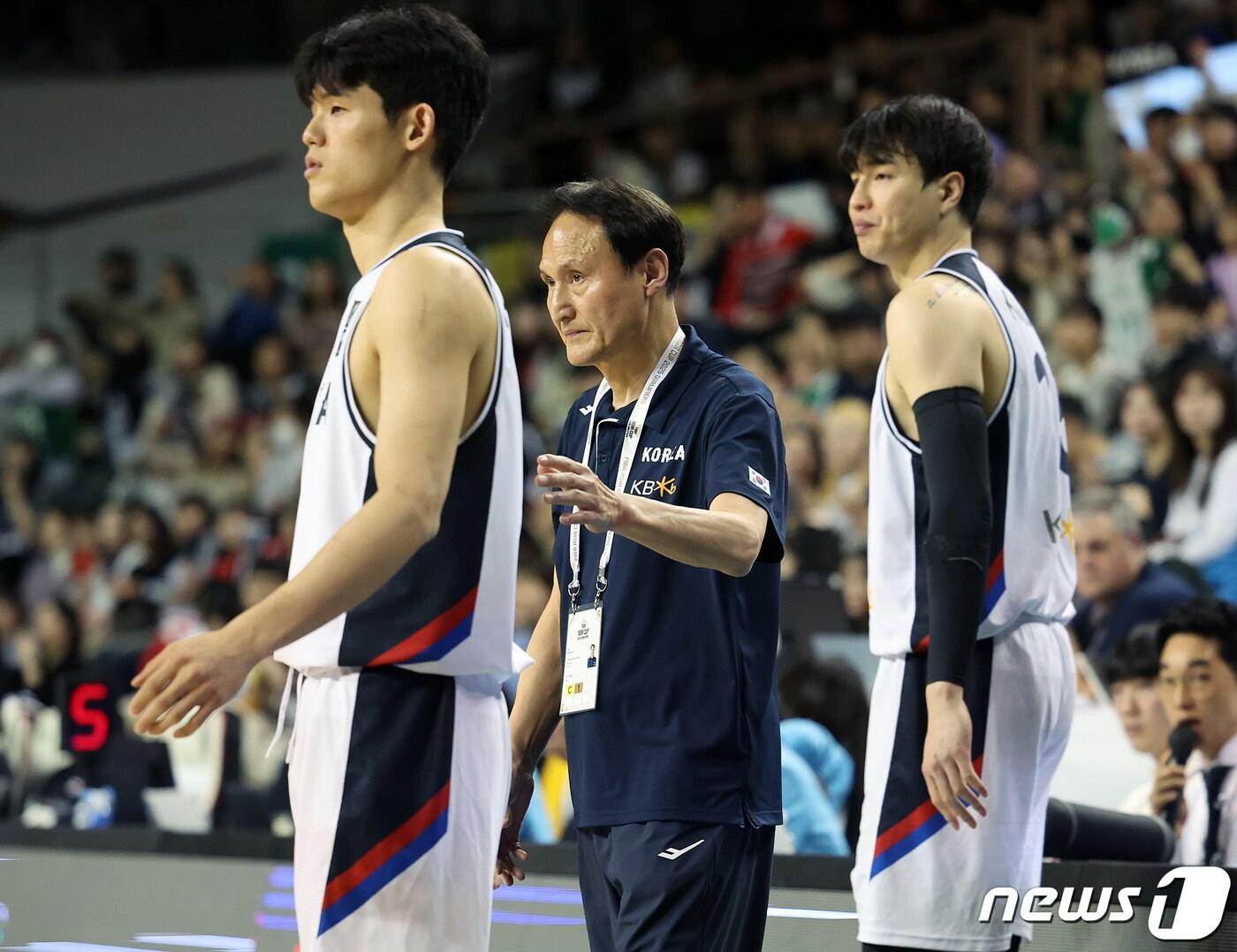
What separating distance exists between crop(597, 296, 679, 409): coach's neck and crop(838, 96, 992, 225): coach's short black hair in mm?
586

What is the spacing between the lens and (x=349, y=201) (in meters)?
2.67

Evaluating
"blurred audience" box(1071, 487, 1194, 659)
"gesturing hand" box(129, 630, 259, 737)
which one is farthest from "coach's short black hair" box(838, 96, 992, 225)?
"blurred audience" box(1071, 487, 1194, 659)

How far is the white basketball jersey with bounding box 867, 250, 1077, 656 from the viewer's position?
10.2 ft

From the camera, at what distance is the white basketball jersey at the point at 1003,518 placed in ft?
10.2

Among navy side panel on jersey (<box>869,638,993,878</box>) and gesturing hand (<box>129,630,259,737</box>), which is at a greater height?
gesturing hand (<box>129,630,259,737</box>)

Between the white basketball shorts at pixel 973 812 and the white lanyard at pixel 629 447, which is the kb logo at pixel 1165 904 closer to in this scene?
the white basketball shorts at pixel 973 812

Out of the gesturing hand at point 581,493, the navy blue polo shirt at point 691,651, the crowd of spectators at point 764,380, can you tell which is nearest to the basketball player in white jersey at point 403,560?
the gesturing hand at point 581,493

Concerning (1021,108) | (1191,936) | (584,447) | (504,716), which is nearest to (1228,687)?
(1191,936)

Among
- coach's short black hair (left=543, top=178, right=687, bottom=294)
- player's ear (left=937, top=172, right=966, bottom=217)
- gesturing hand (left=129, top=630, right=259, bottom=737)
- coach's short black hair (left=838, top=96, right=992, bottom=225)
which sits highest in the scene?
coach's short black hair (left=838, top=96, right=992, bottom=225)

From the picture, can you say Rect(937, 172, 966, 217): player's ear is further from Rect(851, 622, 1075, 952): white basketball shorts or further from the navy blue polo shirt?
Rect(851, 622, 1075, 952): white basketball shorts

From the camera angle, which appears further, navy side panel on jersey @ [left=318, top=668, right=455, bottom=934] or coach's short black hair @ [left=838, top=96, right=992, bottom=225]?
coach's short black hair @ [left=838, top=96, right=992, bottom=225]

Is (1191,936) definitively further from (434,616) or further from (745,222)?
(745,222)

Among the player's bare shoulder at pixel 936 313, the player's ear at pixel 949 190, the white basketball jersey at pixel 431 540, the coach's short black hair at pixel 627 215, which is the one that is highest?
the player's ear at pixel 949 190

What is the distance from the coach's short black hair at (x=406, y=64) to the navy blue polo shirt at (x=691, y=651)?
651 millimetres
